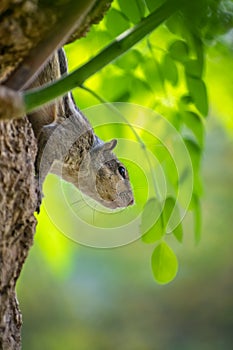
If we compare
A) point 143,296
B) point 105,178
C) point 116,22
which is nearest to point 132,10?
point 116,22

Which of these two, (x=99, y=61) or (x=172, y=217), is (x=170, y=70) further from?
(x=99, y=61)

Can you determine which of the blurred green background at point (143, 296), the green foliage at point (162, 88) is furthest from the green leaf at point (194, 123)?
the blurred green background at point (143, 296)

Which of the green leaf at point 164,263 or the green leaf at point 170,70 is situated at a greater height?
the green leaf at point 170,70

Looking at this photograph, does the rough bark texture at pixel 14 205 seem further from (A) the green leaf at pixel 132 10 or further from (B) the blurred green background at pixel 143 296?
(B) the blurred green background at pixel 143 296

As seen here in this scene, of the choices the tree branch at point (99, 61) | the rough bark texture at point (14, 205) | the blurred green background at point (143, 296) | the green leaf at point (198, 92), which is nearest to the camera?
the tree branch at point (99, 61)

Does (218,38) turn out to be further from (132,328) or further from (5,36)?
(132,328)

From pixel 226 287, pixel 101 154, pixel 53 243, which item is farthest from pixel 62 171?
pixel 226 287

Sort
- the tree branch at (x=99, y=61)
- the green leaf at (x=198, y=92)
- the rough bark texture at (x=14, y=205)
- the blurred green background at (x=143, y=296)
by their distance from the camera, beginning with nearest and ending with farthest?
the tree branch at (x=99, y=61) < the rough bark texture at (x=14, y=205) < the green leaf at (x=198, y=92) < the blurred green background at (x=143, y=296)

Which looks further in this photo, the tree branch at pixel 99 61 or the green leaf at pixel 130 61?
the green leaf at pixel 130 61

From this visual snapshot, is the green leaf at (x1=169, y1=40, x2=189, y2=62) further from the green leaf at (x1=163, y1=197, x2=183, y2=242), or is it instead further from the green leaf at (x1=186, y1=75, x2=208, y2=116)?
the green leaf at (x1=163, y1=197, x2=183, y2=242)

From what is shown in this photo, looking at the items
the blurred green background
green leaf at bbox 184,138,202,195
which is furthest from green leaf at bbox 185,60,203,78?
the blurred green background
